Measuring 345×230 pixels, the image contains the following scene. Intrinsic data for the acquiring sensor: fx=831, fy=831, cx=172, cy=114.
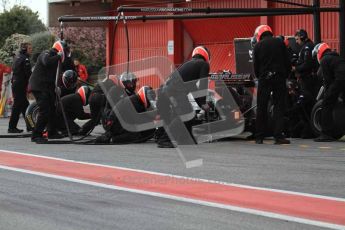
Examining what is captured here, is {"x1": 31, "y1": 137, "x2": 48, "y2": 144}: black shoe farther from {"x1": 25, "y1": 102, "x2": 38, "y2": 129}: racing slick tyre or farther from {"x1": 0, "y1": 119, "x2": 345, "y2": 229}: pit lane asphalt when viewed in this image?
{"x1": 25, "y1": 102, "x2": 38, "y2": 129}: racing slick tyre

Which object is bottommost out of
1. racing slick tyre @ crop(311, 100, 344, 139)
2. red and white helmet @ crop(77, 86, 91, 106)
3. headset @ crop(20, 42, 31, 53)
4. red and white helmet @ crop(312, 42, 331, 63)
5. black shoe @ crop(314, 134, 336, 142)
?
black shoe @ crop(314, 134, 336, 142)

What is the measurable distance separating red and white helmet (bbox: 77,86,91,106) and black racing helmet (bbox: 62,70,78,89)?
399 mm

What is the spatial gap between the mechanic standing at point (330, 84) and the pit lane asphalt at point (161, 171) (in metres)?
0.42

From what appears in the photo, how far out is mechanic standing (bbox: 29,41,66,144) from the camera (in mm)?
15539

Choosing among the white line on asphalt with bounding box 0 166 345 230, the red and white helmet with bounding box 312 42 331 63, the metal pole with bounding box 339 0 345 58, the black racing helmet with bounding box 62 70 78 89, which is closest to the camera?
the white line on asphalt with bounding box 0 166 345 230

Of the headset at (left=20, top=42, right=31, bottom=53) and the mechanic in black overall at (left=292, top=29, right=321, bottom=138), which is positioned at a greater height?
the headset at (left=20, top=42, right=31, bottom=53)

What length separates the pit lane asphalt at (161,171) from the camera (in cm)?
767

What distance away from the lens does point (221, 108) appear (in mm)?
15281

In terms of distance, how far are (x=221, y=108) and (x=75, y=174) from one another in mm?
4981

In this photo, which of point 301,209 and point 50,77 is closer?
point 301,209

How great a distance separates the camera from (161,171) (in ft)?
36.3

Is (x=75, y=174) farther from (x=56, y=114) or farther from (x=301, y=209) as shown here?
(x=56, y=114)

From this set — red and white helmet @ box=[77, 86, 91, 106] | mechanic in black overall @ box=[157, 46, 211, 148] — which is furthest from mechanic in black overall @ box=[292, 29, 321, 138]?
red and white helmet @ box=[77, 86, 91, 106]

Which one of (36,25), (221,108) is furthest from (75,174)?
(36,25)
